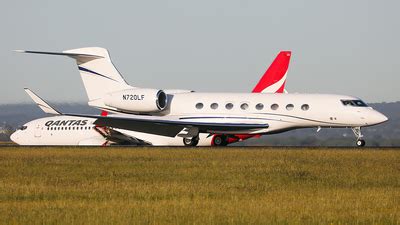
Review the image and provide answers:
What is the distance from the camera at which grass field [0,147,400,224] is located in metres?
16.9

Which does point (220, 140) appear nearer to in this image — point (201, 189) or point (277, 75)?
point (277, 75)

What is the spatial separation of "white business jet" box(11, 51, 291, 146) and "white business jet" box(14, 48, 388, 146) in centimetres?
260

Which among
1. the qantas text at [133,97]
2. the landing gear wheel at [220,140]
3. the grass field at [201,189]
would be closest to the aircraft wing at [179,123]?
the qantas text at [133,97]

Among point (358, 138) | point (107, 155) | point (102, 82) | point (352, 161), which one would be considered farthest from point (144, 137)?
point (352, 161)

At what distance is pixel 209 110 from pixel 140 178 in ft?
83.8

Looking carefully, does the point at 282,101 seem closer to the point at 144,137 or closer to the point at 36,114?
the point at 144,137

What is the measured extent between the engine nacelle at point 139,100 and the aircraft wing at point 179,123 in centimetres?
60

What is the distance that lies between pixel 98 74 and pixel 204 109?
7473mm

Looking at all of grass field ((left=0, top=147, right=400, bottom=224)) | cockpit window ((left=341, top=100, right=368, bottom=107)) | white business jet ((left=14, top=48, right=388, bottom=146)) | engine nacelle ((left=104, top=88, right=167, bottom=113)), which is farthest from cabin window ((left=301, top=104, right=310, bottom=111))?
grass field ((left=0, top=147, right=400, bottom=224))

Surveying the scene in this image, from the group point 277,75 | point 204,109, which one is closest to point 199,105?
point 204,109

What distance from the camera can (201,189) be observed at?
22.3 meters

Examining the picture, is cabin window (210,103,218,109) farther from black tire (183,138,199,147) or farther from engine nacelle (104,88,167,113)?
engine nacelle (104,88,167,113)

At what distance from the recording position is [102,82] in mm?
54125

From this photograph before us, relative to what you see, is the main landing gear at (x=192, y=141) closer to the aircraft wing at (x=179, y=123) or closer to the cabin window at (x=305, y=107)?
the aircraft wing at (x=179, y=123)
